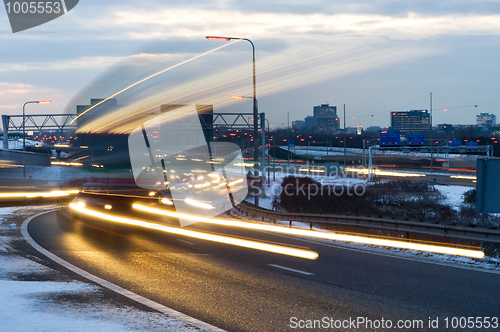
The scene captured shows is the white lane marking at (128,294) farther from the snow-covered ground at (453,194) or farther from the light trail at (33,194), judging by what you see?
the snow-covered ground at (453,194)

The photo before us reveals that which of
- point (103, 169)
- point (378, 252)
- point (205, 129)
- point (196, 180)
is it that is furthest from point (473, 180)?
point (378, 252)

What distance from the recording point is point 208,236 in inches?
588

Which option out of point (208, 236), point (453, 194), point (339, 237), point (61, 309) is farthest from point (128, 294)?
point (453, 194)

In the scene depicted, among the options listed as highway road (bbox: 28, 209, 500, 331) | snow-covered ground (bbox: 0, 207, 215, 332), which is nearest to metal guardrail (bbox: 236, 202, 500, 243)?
highway road (bbox: 28, 209, 500, 331)

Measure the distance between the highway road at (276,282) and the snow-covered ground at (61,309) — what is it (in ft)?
2.44

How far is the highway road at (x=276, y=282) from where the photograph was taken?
7273 millimetres

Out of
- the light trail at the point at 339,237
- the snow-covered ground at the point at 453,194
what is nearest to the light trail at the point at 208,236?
the light trail at the point at 339,237

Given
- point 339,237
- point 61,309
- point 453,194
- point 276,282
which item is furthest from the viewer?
point 453,194

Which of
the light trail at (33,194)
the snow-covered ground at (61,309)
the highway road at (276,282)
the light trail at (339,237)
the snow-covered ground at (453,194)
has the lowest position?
the snow-covered ground at (453,194)

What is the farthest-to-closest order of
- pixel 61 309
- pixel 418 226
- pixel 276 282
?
pixel 418 226
pixel 276 282
pixel 61 309

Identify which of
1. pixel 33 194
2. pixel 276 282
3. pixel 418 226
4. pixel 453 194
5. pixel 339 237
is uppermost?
pixel 418 226

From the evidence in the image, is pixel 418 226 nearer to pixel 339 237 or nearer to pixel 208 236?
pixel 339 237

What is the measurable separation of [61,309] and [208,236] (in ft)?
26.5

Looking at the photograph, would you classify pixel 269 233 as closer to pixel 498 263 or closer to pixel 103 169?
pixel 498 263
